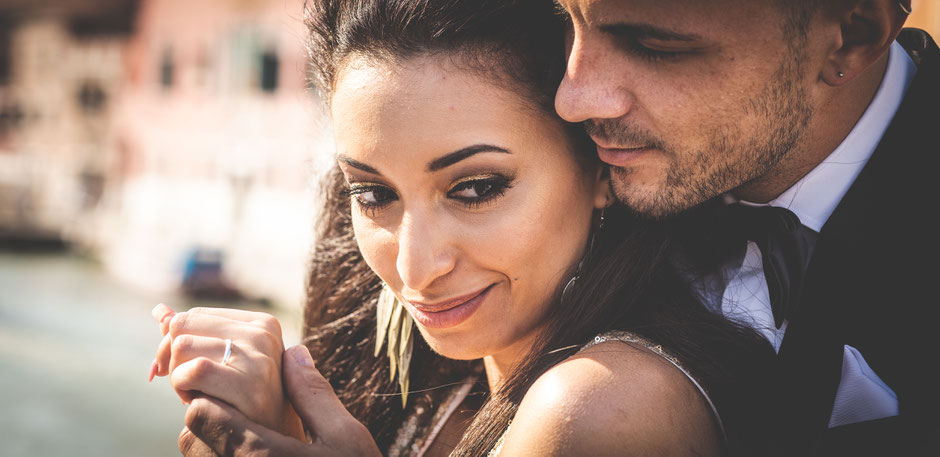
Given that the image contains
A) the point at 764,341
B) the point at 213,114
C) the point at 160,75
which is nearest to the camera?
the point at 764,341

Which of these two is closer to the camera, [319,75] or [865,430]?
[865,430]

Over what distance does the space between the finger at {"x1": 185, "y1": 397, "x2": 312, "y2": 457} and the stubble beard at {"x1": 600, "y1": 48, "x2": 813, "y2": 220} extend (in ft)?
2.91

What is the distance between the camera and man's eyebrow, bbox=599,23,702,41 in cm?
160

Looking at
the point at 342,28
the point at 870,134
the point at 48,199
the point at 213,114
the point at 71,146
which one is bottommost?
the point at 48,199

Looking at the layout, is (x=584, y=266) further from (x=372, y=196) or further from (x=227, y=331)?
(x=227, y=331)

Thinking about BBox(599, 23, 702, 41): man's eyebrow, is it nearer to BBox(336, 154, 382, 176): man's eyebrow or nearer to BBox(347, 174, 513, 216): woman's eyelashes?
BBox(347, 174, 513, 216): woman's eyelashes

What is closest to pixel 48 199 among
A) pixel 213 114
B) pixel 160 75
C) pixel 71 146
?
pixel 71 146

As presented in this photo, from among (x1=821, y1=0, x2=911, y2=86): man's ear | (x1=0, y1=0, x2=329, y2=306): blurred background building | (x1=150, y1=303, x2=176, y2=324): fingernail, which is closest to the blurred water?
(x1=0, y1=0, x2=329, y2=306): blurred background building

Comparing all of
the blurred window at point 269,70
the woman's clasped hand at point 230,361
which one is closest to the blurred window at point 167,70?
the blurred window at point 269,70

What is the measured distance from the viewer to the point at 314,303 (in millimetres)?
2639

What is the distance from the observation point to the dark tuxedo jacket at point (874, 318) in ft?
4.82

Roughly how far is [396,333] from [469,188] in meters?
0.68

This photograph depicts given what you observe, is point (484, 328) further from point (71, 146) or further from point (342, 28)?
point (71, 146)

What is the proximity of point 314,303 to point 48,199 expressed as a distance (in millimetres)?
35439
